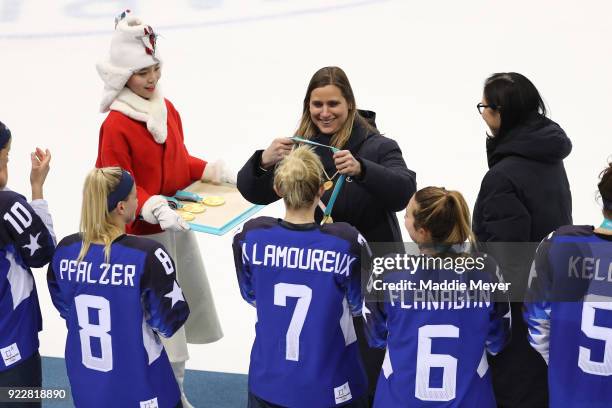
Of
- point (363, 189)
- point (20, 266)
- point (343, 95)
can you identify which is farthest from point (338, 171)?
point (20, 266)

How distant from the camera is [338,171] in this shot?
133 inches

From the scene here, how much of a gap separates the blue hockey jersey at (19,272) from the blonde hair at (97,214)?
0.88ft

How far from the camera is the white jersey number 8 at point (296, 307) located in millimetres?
2830

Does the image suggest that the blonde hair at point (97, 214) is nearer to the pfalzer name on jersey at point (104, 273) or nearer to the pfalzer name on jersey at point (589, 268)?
the pfalzer name on jersey at point (104, 273)

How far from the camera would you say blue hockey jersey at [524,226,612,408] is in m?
2.69

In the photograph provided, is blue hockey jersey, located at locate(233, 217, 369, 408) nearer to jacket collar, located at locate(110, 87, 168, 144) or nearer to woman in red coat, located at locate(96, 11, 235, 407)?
woman in red coat, located at locate(96, 11, 235, 407)

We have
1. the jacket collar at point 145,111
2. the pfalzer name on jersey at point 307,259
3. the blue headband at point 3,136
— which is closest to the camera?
the pfalzer name on jersey at point 307,259

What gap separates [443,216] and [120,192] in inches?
42.0

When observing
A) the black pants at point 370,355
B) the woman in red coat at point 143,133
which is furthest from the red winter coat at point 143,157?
the black pants at point 370,355

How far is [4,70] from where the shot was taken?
7887 mm

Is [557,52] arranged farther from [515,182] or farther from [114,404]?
[114,404]

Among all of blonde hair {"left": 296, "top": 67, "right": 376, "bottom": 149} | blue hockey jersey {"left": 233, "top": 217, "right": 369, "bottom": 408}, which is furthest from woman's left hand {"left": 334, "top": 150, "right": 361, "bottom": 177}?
blue hockey jersey {"left": 233, "top": 217, "right": 369, "bottom": 408}

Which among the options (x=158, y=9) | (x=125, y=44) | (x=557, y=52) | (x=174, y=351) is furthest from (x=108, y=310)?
(x=158, y=9)

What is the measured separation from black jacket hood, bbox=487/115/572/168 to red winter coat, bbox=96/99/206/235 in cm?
142
